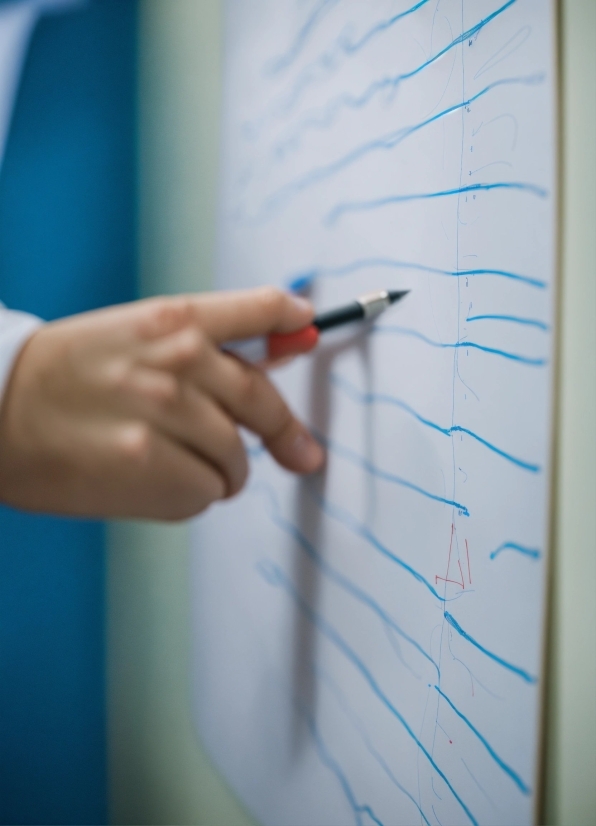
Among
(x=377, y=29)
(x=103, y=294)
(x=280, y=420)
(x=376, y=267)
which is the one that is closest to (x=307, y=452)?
(x=280, y=420)

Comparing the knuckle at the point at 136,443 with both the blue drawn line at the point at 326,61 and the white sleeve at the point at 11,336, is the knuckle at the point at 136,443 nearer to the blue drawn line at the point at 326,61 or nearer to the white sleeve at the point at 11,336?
the white sleeve at the point at 11,336

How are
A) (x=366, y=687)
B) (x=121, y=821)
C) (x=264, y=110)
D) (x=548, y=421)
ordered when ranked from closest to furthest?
(x=548, y=421) → (x=366, y=687) → (x=264, y=110) → (x=121, y=821)

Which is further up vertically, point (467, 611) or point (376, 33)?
point (376, 33)

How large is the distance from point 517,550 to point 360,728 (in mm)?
A: 179

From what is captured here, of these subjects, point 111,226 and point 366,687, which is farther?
point 111,226

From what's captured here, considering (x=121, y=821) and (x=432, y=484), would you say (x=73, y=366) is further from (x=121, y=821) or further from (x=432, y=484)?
(x=121, y=821)

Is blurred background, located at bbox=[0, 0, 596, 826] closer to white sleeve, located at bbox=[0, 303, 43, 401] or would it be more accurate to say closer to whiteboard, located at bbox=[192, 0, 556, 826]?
whiteboard, located at bbox=[192, 0, 556, 826]

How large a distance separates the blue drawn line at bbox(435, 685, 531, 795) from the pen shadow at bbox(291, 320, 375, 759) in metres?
0.14

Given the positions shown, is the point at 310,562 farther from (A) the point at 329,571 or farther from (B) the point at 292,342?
(B) the point at 292,342

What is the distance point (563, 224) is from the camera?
0.83 ft

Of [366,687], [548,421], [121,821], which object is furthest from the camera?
[121,821]

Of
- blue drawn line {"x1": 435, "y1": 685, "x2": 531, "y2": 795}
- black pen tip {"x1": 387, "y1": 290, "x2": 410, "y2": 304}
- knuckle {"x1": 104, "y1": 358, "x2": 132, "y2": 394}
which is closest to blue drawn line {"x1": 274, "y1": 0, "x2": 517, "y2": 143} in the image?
black pen tip {"x1": 387, "y1": 290, "x2": 410, "y2": 304}

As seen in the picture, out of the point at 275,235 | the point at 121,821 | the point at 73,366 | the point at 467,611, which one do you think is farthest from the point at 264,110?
the point at 121,821

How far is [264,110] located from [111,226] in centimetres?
28
